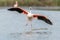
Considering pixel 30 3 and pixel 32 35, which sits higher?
pixel 30 3

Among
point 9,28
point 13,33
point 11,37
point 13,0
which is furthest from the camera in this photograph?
point 13,0

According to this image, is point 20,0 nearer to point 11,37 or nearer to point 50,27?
point 50,27

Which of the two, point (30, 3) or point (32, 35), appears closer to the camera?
point (32, 35)

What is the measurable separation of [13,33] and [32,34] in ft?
3.20

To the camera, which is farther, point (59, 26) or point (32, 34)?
point (59, 26)

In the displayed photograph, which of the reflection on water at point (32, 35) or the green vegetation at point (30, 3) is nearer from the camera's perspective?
the reflection on water at point (32, 35)

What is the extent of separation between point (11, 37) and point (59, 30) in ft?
11.6

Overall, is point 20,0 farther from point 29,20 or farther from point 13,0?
point 29,20

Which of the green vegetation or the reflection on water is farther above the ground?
the green vegetation

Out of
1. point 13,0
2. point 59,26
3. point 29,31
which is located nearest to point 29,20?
point 29,31

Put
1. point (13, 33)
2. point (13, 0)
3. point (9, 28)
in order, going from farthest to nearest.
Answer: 1. point (13, 0)
2. point (9, 28)
3. point (13, 33)

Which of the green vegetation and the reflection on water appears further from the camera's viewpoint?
the green vegetation

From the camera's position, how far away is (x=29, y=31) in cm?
2034

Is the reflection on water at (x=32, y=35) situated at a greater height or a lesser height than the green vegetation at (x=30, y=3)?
lesser
